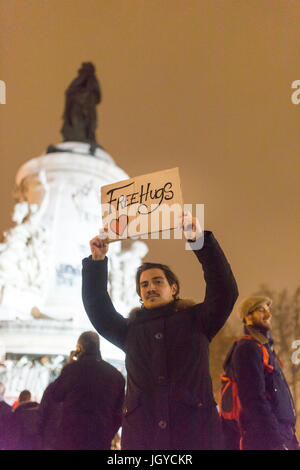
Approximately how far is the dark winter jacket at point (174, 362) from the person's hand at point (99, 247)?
0.71 ft

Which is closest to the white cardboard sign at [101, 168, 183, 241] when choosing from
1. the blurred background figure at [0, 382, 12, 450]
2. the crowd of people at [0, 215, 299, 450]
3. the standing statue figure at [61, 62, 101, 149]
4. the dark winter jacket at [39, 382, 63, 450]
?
the crowd of people at [0, 215, 299, 450]

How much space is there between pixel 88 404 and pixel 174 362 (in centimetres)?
92

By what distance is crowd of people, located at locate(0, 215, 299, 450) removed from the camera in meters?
1.99

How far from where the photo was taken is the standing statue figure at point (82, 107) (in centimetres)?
1791

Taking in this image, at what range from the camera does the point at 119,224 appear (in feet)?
8.33

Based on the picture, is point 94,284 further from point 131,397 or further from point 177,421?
point 177,421

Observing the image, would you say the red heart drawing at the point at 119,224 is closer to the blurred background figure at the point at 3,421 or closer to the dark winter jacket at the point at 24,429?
the dark winter jacket at the point at 24,429

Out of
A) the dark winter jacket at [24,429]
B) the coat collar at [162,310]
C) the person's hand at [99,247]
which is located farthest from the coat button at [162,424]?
the dark winter jacket at [24,429]

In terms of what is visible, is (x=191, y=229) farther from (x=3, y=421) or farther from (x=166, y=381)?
(x=3, y=421)

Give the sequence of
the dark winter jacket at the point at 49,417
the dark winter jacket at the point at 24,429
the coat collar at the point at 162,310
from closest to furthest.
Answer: the coat collar at the point at 162,310, the dark winter jacket at the point at 49,417, the dark winter jacket at the point at 24,429

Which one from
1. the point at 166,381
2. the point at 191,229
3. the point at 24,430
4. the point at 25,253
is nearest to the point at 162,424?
the point at 166,381

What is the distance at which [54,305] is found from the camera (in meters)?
11.9

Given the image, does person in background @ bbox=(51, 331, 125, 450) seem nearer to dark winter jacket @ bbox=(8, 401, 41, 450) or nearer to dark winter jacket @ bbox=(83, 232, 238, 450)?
dark winter jacket @ bbox=(8, 401, 41, 450)

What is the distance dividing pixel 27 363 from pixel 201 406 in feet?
30.4
